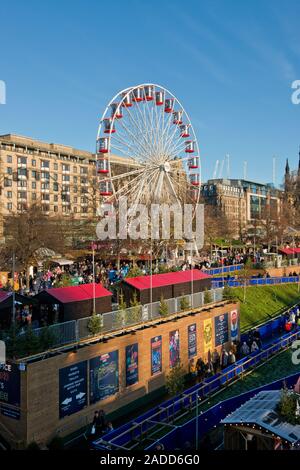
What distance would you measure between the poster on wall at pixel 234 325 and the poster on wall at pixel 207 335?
9.63 feet

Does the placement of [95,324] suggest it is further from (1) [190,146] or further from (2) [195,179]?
(1) [190,146]

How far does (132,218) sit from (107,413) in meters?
28.9

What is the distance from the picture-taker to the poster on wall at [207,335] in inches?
1054

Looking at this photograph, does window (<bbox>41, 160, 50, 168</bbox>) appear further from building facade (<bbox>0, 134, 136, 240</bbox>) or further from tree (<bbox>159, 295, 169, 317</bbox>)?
tree (<bbox>159, 295, 169, 317</bbox>)

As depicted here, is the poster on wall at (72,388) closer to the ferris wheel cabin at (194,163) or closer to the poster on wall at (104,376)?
the poster on wall at (104,376)

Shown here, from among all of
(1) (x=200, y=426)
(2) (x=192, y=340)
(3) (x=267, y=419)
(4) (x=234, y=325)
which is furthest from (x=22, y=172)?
(3) (x=267, y=419)

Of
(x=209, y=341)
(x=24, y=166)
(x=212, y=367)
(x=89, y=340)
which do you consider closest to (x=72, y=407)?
(x=89, y=340)

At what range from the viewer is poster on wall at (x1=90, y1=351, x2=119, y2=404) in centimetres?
1859

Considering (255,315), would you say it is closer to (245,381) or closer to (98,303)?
(245,381)

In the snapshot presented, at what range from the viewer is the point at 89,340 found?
19281 millimetres

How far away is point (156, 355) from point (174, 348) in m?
1.72

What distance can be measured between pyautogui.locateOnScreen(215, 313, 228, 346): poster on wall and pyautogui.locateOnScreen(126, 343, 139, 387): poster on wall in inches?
326

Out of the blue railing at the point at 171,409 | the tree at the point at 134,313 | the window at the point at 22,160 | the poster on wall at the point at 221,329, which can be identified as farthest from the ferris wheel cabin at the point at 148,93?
the window at the point at 22,160
